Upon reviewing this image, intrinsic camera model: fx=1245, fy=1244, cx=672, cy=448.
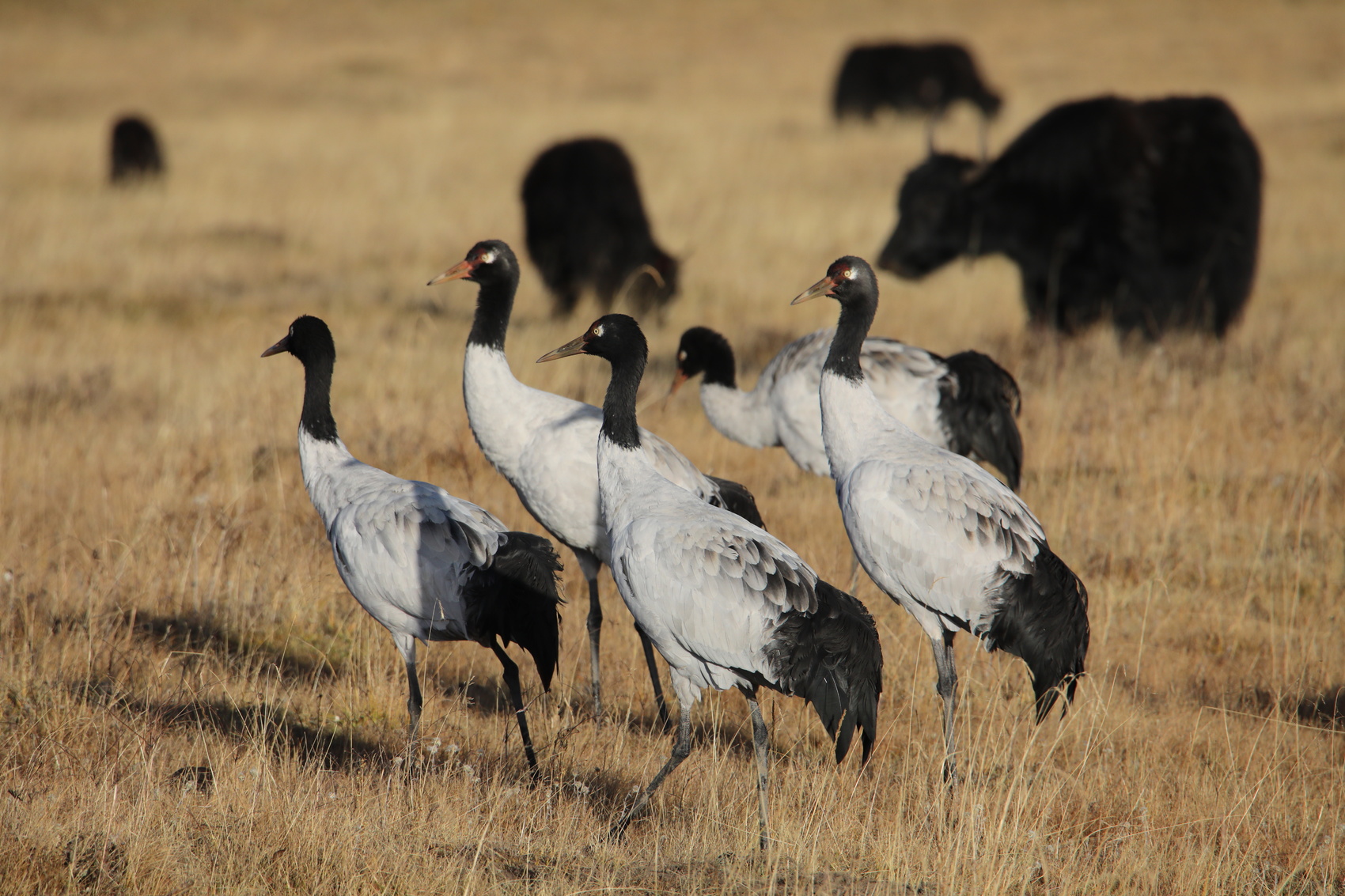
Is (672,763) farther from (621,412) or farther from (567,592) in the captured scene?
(567,592)

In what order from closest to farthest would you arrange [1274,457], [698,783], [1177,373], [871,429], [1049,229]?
[698,783] < [871,429] < [1274,457] < [1177,373] < [1049,229]

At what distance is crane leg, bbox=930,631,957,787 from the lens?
467cm

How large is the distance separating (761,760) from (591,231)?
30.1ft

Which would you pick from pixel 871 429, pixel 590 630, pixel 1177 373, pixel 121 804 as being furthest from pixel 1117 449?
pixel 121 804

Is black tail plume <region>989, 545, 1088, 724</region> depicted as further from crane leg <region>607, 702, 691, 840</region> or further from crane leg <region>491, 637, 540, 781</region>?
crane leg <region>491, 637, 540, 781</region>

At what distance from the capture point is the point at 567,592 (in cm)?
674

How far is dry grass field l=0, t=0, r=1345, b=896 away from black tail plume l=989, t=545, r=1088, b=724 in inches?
9.4

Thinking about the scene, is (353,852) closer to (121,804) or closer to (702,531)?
(121,804)

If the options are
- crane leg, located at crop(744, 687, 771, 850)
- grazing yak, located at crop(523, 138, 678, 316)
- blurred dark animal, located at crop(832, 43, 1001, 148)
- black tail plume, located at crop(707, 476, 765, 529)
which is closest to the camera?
crane leg, located at crop(744, 687, 771, 850)

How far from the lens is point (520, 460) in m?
5.89

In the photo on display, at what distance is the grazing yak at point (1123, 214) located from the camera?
1091 cm

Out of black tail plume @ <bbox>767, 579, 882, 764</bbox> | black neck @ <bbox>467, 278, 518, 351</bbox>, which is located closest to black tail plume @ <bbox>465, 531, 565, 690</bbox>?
black tail plume @ <bbox>767, 579, 882, 764</bbox>

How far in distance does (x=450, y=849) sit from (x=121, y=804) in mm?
1013

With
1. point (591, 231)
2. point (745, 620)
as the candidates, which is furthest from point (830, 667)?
point (591, 231)
